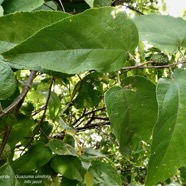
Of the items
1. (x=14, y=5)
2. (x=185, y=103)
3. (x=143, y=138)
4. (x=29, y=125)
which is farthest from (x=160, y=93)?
(x=29, y=125)

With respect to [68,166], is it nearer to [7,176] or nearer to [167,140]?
[7,176]

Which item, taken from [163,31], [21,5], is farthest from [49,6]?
[163,31]

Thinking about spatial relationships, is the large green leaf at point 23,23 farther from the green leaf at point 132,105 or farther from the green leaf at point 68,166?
the green leaf at point 68,166

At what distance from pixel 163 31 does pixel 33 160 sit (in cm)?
34

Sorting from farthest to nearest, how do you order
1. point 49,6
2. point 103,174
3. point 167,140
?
point 103,174 < point 49,6 < point 167,140

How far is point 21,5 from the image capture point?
483 mm

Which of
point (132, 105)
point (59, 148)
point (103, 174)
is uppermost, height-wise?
point (132, 105)

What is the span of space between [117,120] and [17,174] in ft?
0.88

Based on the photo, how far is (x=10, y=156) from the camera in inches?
25.7

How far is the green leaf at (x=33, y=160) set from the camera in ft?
2.05

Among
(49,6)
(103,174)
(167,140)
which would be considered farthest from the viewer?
(103,174)

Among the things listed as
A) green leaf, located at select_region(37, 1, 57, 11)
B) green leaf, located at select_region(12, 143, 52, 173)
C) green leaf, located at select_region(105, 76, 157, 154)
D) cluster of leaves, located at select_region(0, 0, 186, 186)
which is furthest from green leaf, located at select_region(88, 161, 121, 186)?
green leaf, located at select_region(37, 1, 57, 11)

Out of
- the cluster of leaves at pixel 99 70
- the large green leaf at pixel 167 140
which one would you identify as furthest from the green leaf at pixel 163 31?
the large green leaf at pixel 167 140

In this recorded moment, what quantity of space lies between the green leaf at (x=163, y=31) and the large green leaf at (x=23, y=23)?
0.14 meters
